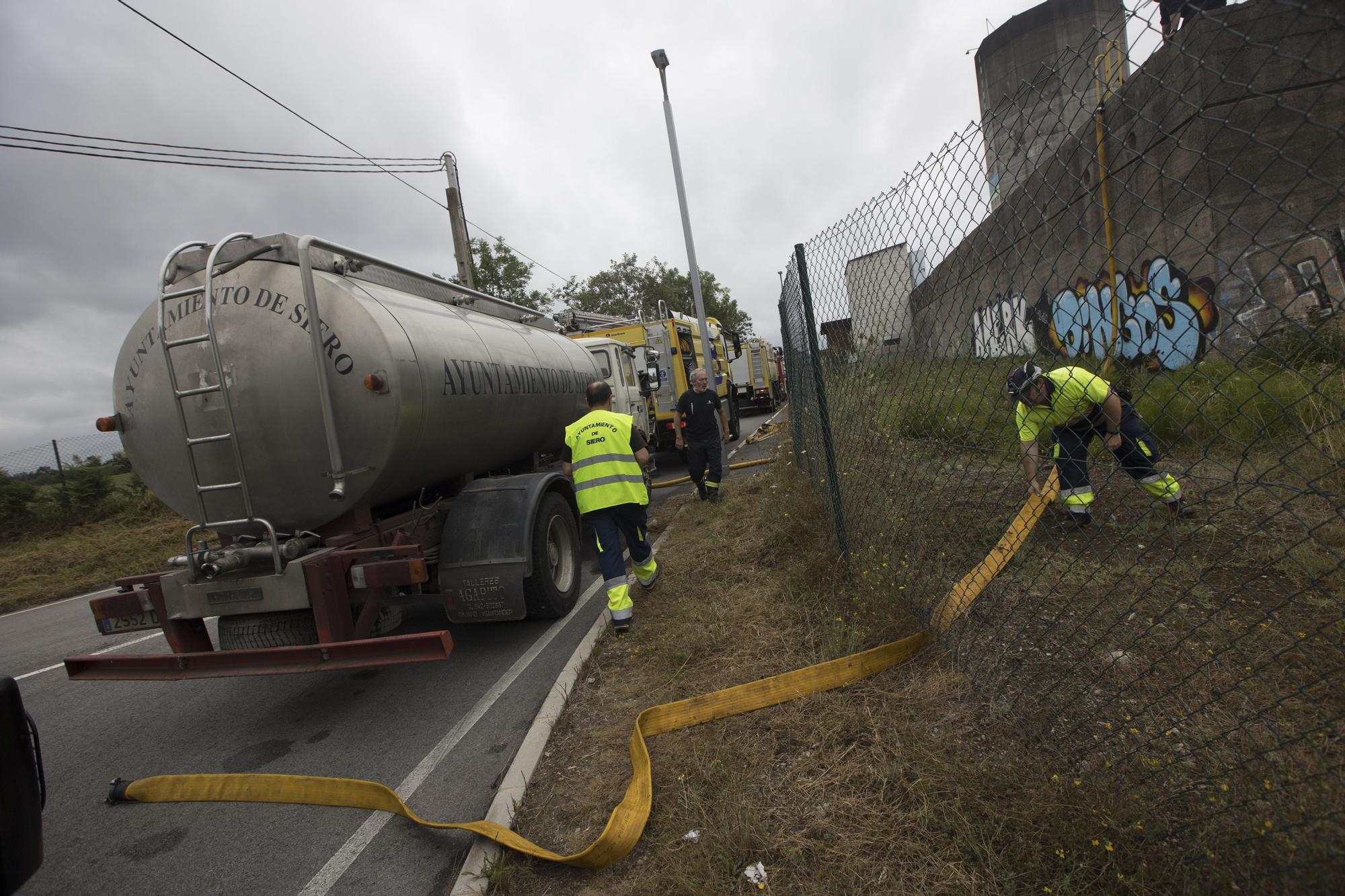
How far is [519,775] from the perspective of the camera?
9.58 ft

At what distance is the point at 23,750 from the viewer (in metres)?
1.92

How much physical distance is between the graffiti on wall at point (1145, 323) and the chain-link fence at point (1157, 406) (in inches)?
0.4

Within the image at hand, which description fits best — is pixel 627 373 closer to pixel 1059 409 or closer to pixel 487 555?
pixel 487 555

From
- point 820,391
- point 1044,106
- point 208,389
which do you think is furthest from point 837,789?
point 208,389

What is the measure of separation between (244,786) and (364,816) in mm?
695

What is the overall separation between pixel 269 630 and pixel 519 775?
6.62ft

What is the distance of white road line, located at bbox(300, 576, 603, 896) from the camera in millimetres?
2531

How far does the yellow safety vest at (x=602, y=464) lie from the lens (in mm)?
4664

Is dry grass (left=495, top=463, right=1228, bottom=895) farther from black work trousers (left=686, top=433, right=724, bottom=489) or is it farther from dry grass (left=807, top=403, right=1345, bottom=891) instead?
black work trousers (left=686, top=433, right=724, bottom=489)

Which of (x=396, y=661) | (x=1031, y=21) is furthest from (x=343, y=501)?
(x=1031, y=21)

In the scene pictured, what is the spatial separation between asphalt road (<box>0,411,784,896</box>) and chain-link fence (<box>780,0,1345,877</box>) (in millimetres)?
2250

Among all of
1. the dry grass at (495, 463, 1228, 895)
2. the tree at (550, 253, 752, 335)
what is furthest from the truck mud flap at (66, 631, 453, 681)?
the tree at (550, 253, 752, 335)

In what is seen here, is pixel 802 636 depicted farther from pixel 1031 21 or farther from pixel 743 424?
pixel 1031 21

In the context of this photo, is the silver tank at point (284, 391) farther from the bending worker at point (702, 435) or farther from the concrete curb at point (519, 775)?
the bending worker at point (702, 435)
